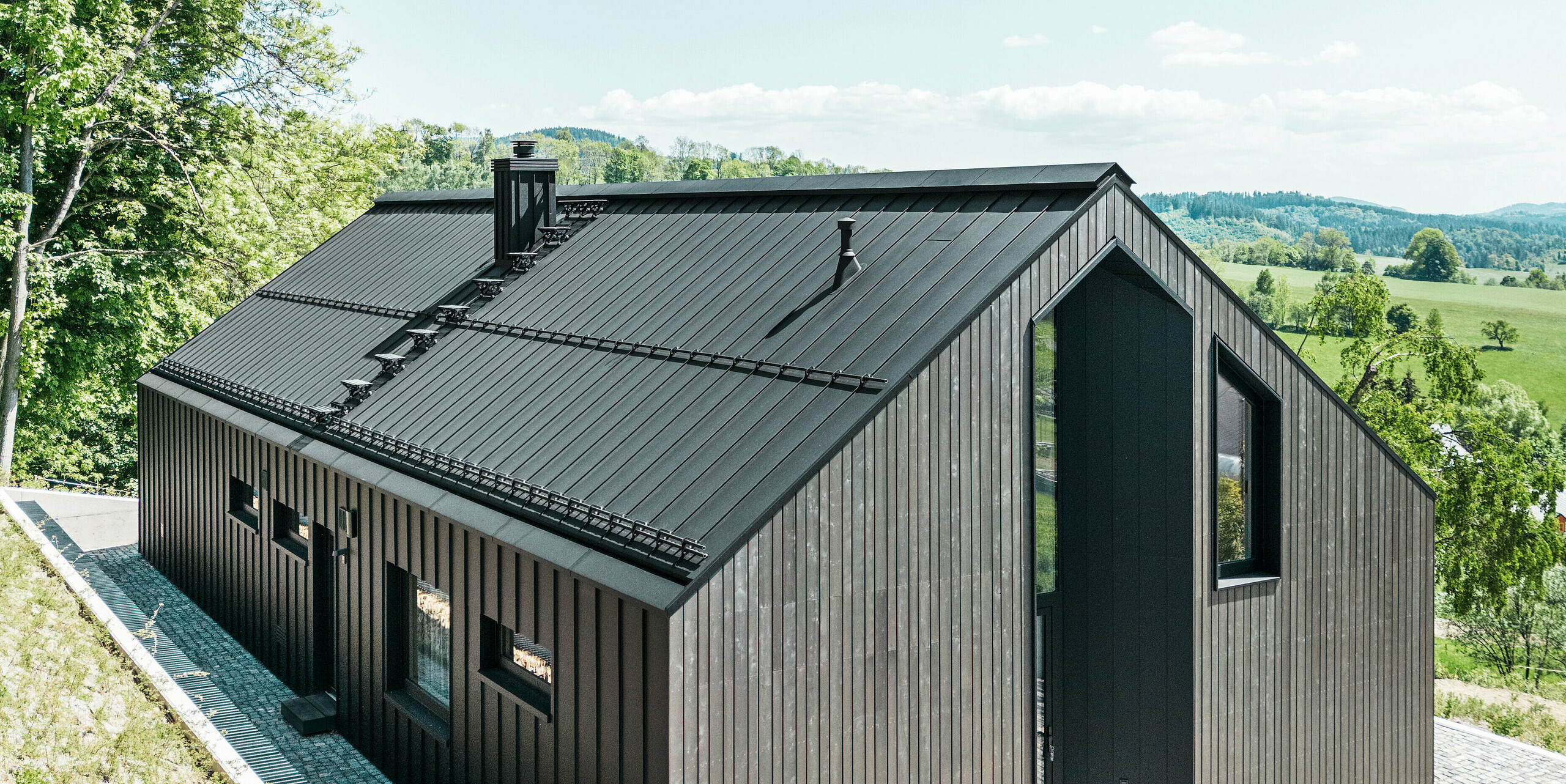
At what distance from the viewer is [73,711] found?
9977 mm

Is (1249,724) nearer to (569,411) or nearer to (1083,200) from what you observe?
(1083,200)

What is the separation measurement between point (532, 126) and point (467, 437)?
146 metres

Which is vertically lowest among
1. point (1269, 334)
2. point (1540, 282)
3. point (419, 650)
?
point (419, 650)

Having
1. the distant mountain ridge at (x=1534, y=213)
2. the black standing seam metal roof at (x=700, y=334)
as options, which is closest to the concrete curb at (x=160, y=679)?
the black standing seam metal roof at (x=700, y=334)

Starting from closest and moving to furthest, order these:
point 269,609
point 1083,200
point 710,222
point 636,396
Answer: point 1083,200 → point 636,396 → point 710,222 → point 269,609

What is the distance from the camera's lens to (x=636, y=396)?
9453 millimetres

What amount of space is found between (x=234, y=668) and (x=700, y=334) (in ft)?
24.7

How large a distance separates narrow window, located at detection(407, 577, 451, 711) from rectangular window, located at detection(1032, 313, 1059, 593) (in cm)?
488

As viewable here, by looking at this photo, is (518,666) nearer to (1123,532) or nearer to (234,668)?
(1123,532)

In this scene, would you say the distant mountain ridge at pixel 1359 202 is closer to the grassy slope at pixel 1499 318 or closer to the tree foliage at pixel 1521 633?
the grassy slope at pixel 1499 318

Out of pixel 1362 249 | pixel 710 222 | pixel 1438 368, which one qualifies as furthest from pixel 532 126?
pixel 710 222

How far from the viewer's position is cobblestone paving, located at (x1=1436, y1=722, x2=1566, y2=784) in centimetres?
1231

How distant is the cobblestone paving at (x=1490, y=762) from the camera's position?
12312 millimetres

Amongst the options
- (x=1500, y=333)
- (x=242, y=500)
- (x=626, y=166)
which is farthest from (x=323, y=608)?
(x=626, y=166)
